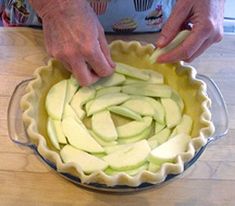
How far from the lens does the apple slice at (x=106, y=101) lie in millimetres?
833

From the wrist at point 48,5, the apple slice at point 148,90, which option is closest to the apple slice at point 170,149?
the apple slice at point 148,90

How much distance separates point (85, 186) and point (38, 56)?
359 mm

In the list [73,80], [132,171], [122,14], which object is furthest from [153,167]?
[122,14]

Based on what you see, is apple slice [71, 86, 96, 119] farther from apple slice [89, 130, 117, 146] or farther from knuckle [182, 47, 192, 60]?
knuckle [182, 47, 192, 60]

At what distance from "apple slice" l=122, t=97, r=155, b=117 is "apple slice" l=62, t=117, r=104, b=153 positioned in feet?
0.34

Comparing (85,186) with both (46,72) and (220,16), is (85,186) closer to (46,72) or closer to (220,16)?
(46,72)

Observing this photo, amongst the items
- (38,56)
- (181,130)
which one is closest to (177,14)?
(181,130)

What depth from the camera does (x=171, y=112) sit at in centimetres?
83

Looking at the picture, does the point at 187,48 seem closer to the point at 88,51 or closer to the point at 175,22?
the point at 175,22

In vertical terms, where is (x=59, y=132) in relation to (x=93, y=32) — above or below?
below

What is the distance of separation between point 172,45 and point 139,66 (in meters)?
0.13

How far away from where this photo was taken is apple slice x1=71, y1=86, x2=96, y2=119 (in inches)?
32.8

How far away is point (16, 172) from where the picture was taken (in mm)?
789

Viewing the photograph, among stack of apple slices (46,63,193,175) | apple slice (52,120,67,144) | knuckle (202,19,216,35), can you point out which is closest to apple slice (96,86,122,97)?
stack of apple slices (46,63,193,175)
